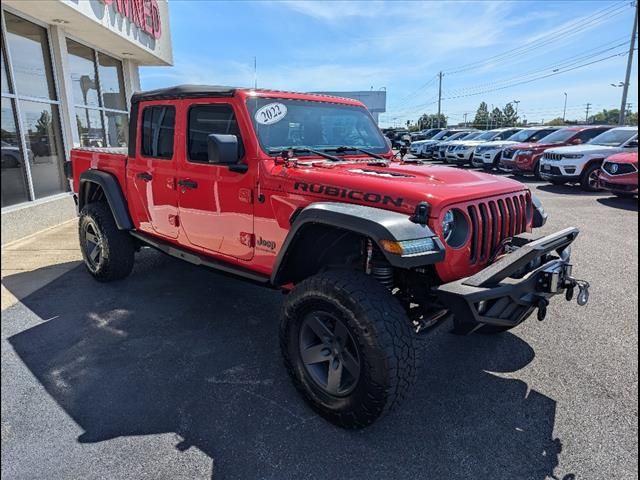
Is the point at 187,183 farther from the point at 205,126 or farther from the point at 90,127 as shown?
the point at 90,127

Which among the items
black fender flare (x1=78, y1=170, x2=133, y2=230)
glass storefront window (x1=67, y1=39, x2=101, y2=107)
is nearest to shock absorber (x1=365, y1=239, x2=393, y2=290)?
black fender flare (x1=78, y1=170, x2=133, y2=230)

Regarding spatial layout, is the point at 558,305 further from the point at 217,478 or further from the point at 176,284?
the point at 176,284

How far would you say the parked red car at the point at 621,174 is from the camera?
9.34 m

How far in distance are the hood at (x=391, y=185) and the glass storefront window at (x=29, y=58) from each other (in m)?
7.14

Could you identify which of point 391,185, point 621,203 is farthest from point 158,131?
point 621,203

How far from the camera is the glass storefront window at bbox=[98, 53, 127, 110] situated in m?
11.8

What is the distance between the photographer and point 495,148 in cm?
1634

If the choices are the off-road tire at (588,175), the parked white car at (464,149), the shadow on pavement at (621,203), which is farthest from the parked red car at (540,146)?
the parked white car at (464,149)

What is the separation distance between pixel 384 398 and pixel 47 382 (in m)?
2.20

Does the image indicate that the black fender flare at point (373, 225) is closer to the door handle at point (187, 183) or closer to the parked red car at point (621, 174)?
the door handle at point (187, 183)

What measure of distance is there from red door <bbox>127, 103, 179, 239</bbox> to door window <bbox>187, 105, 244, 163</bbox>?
245 mm

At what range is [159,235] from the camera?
439 cm

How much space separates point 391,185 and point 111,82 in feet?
39.8

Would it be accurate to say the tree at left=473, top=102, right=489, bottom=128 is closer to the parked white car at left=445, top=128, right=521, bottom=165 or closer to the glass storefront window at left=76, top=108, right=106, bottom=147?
the parked white car at left=445, top=128, right=521, bottom=165
